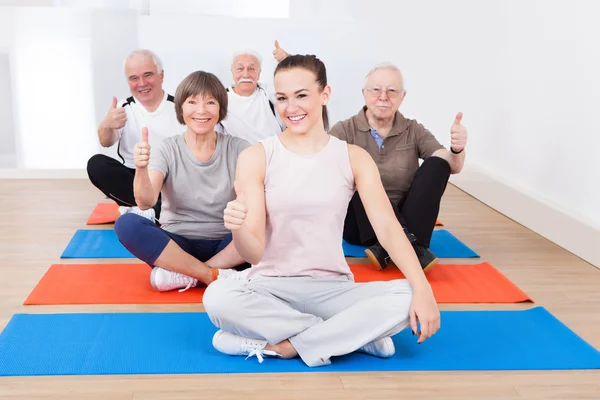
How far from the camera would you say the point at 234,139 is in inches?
122

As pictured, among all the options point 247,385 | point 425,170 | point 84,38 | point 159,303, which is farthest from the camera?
point 84,38

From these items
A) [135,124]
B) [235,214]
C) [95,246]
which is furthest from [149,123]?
[235,214]

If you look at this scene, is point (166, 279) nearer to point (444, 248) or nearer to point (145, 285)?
point (145, 285)

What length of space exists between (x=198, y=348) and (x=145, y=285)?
72 cm

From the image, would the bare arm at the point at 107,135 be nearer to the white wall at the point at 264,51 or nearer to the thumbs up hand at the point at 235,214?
the white wall at the point at 264,51

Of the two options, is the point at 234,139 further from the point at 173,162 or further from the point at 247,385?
the point at 247,385

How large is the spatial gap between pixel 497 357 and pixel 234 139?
137cm

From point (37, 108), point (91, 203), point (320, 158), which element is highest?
point (320, 158)

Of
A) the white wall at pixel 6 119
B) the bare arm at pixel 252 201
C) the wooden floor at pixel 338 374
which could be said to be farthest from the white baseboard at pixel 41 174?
the bare arm at pixel 252 201

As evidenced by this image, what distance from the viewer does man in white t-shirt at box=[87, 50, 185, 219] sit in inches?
149

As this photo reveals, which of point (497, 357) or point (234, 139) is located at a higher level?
point (234, 139)

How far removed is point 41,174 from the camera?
535 centimetres

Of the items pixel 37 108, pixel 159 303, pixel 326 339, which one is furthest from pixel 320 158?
pixel 37 108

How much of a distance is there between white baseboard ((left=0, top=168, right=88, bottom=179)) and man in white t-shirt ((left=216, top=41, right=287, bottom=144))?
4.98 ft
